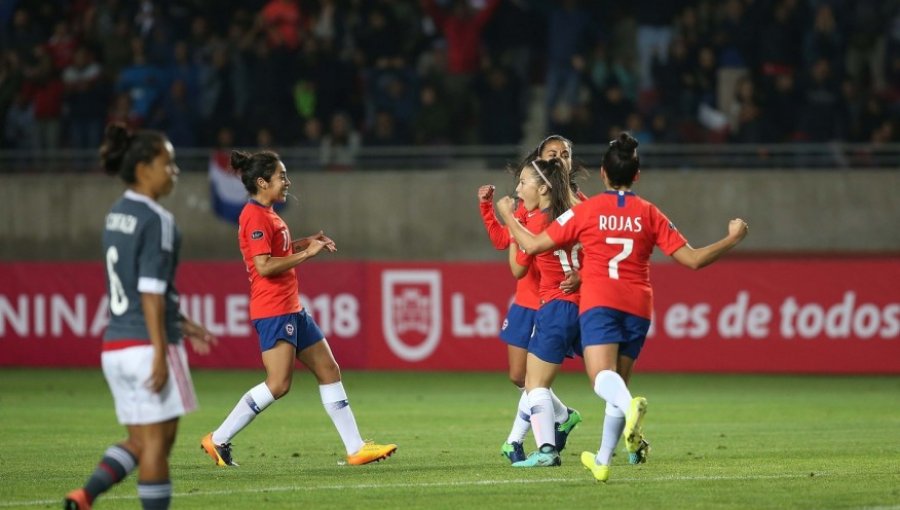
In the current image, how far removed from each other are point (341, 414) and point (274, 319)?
811mm

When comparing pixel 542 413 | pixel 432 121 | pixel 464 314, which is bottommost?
pixel 464 314

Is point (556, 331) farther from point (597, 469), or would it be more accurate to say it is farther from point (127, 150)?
point (127, 150)

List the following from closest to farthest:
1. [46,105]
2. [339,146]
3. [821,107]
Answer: [821,107]
[339,146]
[46,105]

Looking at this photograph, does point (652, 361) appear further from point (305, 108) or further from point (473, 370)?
point (305, 108)

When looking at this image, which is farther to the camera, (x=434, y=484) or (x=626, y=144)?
(x=434, y=484)

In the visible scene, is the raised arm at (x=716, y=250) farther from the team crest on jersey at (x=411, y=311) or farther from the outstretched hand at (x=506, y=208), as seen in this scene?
the team crest on jersey at (x=411, y=311)

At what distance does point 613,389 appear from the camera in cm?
921

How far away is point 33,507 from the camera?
29.1 feet

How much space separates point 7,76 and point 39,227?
2.46 meters

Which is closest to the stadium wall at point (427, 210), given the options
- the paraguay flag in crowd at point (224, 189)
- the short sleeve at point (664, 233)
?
the paraguay flag in crowd at point (224, 189)

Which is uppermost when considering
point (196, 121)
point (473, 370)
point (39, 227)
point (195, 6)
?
point (195, 6)

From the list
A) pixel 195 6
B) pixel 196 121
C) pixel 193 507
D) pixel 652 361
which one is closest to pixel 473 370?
pixel 652 361

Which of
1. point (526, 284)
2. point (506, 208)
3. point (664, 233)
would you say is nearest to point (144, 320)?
point (506, 208)

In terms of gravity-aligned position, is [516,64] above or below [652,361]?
above
